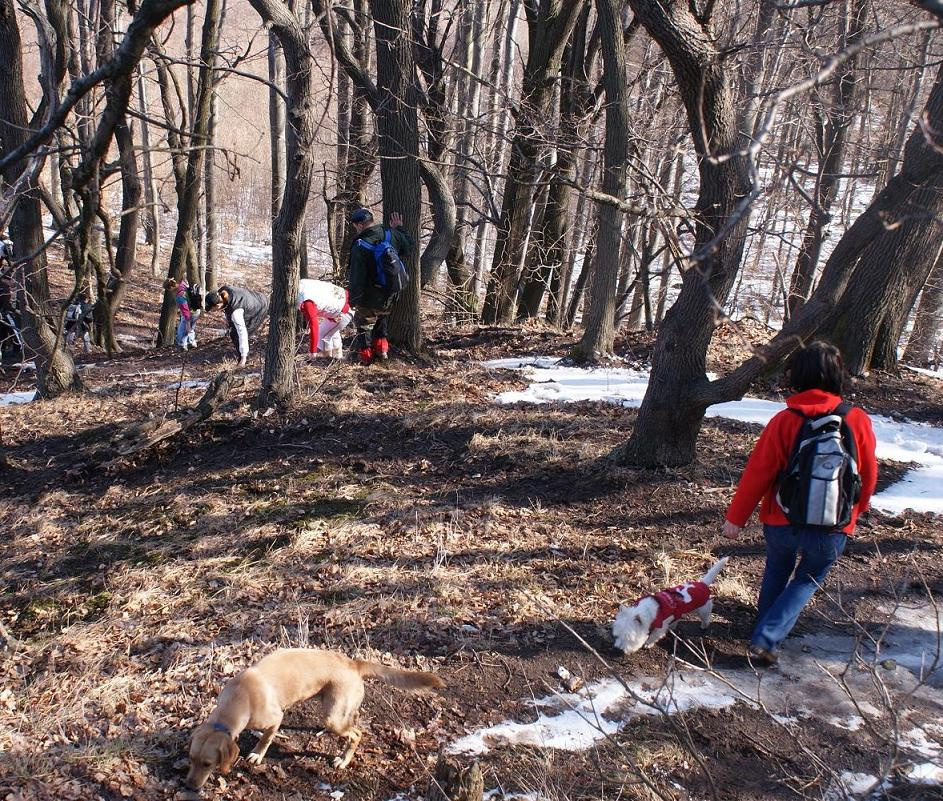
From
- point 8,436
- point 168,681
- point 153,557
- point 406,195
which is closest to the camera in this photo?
point 168,681

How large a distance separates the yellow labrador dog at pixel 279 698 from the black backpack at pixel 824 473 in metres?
1.82

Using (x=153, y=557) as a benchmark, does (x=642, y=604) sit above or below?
above

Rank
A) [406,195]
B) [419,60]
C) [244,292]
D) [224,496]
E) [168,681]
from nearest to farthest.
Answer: [168,681] → [224,496] → [406,195] → [244,292] → [419,60]

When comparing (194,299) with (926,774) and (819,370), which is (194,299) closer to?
(819,370)

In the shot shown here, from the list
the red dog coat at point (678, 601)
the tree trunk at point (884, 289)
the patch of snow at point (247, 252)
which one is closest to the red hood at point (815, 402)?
the red dog coat at point (678, 601)

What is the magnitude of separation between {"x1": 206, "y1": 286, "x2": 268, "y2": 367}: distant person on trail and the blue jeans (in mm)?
7422

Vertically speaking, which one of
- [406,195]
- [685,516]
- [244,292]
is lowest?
[685,516]

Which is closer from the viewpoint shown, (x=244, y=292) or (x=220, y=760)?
(x=220, y=760)

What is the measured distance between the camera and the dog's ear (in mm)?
2703

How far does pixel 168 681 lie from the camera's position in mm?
3428

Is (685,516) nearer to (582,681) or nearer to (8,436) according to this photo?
(582,681)

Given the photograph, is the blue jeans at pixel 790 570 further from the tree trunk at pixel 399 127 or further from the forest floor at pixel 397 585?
the tree trunk at pixel 399 127

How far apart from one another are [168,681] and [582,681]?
1959 millimetres

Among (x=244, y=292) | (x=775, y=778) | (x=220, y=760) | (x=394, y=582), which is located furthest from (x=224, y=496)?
(x=244, y=292)
